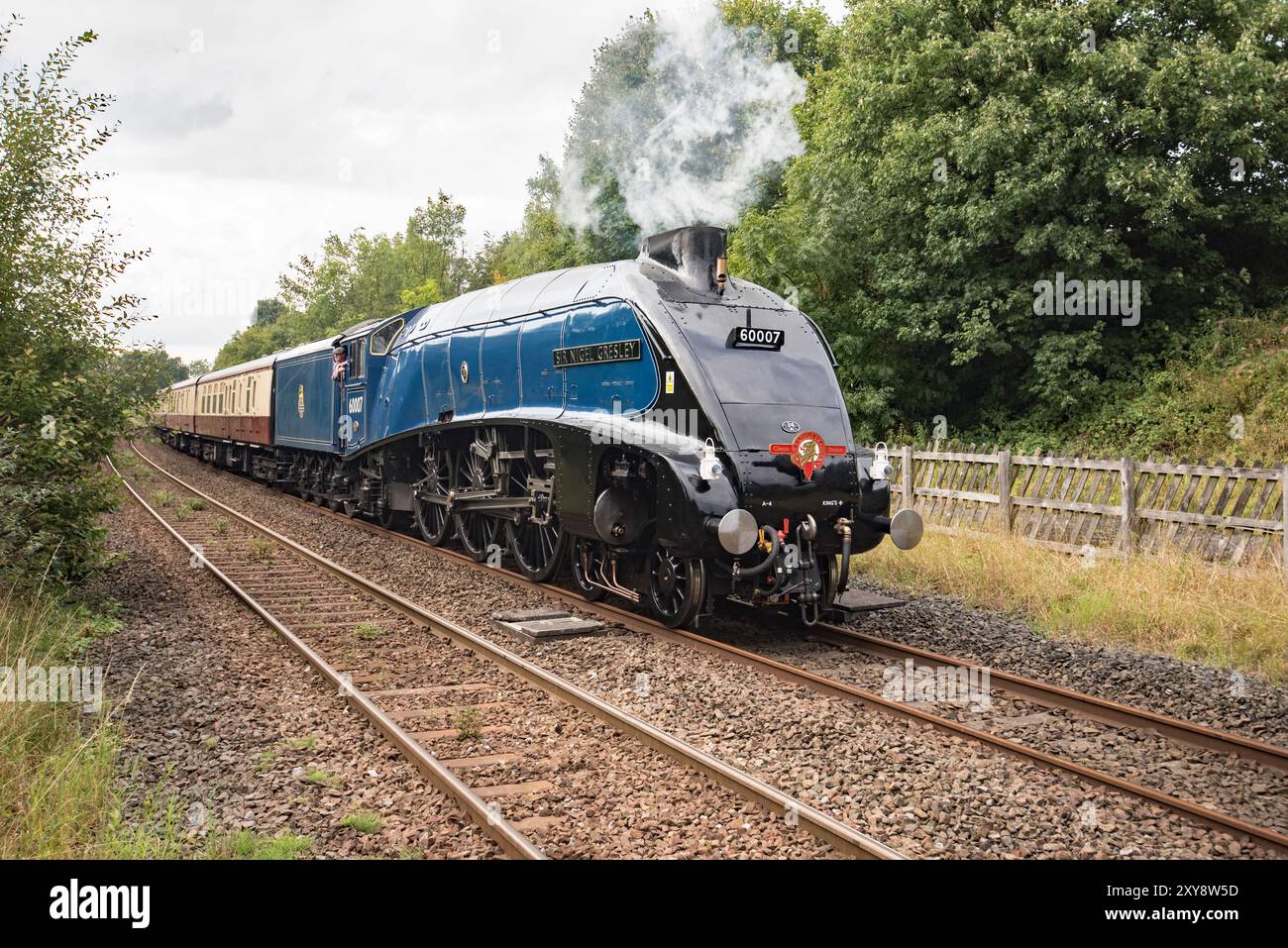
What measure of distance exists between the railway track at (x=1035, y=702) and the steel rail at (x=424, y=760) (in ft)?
8.84

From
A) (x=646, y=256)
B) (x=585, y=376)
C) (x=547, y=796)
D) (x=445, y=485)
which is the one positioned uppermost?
(x=646, y=256)

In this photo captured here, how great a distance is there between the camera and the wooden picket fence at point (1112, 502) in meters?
9.14

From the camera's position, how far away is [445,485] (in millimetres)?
12656

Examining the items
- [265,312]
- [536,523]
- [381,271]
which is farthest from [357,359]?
[265,312]

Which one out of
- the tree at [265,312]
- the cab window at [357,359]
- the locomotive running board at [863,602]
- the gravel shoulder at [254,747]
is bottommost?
the gravel shoulder at [254,747]

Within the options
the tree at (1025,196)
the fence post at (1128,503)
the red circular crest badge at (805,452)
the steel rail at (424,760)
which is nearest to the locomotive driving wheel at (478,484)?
the steel rail at (424,760)

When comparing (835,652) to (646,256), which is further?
(646,256)

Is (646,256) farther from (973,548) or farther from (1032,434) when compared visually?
(1032,434)

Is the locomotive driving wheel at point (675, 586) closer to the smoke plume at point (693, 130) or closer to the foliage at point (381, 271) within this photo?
the smoke plume at point (693, 130)

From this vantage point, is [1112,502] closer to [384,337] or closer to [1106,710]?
[1106,710]

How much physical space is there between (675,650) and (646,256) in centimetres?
393

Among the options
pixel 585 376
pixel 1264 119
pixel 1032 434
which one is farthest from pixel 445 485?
pixel 1264 119

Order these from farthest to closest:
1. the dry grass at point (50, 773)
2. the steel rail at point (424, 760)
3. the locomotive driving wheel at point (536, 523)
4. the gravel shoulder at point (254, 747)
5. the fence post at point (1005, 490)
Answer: the fence post at point (1005, 490) < the locomotive driving wheel at point (536, 523) < the gravel shoulder at point (254, 747) < the steel rail at point (424, 760) < the dry grass at point (50, 773)

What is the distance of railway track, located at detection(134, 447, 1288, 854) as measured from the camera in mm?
4641
